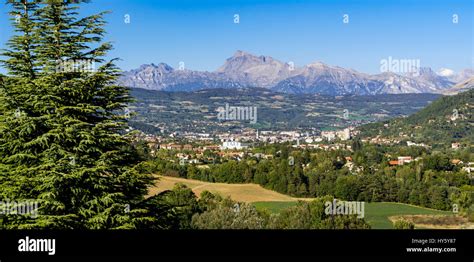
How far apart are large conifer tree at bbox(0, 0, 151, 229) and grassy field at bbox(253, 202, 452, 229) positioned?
20879mm

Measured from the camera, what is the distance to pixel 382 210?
32938mm

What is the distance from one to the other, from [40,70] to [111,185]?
92.8 inches

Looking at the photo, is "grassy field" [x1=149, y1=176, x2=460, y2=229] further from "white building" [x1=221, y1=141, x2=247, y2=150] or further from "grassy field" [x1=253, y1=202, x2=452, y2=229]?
"white building" [x1=221, y1=141, x2=247, y2=150]

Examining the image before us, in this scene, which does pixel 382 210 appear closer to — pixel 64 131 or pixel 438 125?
pixel 64 131

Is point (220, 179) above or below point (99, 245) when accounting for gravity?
below

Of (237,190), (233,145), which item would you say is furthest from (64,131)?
(233,145)

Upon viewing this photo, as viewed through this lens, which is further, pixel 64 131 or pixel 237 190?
pixel 237 190

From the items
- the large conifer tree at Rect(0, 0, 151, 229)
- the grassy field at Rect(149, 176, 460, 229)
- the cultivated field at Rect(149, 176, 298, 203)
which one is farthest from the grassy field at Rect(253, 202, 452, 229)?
the large conifer tree at Rect(0, 0, 151, 229)

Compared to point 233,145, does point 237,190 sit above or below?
below

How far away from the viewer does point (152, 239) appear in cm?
450

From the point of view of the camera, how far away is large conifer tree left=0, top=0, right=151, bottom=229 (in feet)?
25.1

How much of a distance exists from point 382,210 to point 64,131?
28.7 meters

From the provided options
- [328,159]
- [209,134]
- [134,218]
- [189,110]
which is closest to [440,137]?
[328,159]

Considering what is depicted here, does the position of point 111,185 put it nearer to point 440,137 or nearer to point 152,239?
point 152,239
